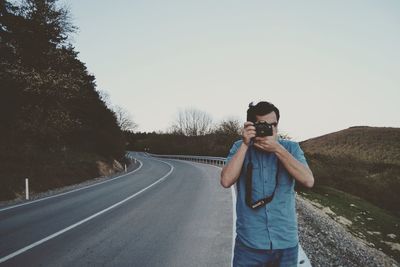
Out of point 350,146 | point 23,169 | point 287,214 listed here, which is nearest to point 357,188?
point 23,169

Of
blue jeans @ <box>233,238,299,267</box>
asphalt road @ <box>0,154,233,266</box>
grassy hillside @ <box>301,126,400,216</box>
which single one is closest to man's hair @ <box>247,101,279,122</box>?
blue jeans @ <box>233,238,299,267</box>

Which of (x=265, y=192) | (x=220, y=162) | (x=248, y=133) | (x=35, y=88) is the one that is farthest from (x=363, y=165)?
(x=248, y=133)

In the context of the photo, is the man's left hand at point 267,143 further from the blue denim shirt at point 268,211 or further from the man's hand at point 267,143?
the blue denim shirt at point 268,211

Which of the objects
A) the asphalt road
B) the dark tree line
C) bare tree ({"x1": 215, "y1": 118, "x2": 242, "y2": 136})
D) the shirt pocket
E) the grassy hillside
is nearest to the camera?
the shirt pocket

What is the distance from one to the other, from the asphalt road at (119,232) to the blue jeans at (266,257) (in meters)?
3.57

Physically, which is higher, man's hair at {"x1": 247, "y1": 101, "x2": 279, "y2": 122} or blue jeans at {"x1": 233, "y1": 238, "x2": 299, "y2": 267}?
man's hair at {"x1": 247, "y1": 101, "x2": 279, "y2": 122}

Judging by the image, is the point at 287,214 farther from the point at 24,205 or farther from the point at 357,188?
the point at 357,188

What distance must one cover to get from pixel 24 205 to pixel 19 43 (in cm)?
1547

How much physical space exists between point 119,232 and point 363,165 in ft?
153

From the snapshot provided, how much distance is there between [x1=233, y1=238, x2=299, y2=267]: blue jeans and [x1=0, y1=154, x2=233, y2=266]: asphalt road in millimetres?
3572

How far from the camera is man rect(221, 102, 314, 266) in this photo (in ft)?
8.20

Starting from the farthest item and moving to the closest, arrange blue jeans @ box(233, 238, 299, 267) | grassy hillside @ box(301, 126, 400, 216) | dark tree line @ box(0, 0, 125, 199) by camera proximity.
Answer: grassy hillside @ box(301, 126, 400, 216) < dark tree line @ box(0, 0, 125, 199) < blue jeans @ box(233, 238, 299, 267)

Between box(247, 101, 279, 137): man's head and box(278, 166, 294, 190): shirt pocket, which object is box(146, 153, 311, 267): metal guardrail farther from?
box(247, 101, 279, 137): man's head

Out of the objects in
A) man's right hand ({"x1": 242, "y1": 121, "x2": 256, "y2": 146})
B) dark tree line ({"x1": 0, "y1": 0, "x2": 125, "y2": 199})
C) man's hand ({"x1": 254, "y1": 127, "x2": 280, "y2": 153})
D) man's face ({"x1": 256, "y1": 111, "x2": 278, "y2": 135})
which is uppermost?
dark tree line ({"x1": 0, "y1": 0, "x2": 125, "y2": 199})
